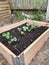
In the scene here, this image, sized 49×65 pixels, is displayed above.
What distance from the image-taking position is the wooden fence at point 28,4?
319cm

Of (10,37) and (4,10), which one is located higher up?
(4,10)

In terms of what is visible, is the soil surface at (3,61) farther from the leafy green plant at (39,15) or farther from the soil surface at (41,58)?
the leafy green plant at (39,15)

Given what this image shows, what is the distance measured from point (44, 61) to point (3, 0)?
8.35ft

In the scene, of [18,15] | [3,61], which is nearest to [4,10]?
[18,15]

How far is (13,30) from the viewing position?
246cm

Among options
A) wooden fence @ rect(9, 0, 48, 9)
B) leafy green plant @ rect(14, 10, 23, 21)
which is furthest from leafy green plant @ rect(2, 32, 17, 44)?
wooden fence @ rect(9, 0, 48, 9)

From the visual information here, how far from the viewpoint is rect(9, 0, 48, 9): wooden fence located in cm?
319

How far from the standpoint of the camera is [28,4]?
336 cm

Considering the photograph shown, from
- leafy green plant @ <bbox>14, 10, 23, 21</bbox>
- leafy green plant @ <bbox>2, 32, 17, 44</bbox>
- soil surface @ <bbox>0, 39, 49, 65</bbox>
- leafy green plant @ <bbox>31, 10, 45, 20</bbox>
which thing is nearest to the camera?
soil surface @ <bbox>0, 39, 49, 65</bbox>

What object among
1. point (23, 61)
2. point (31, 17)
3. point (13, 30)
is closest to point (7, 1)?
point (31, 17)

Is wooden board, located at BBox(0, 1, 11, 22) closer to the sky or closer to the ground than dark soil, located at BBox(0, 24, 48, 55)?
closer to the sky

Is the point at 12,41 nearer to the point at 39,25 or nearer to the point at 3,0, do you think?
the point at 39,25

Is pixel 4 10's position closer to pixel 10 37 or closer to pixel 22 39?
pixel 10 37

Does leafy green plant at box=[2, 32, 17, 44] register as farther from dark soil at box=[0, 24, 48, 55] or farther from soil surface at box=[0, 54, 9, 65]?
soil surface at box=[0, 54, 9, 65]
